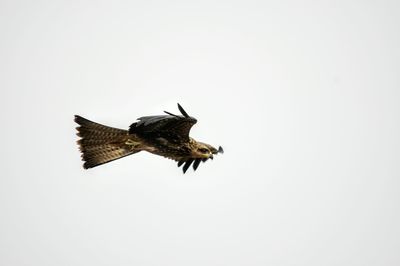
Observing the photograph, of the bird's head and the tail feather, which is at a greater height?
the bird's head

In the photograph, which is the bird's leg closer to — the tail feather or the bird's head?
the tail feather

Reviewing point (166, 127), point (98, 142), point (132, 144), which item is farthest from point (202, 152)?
point (98, 142)

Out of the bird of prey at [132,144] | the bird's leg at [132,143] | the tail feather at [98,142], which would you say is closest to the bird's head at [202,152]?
the bird of prey at [132,144]

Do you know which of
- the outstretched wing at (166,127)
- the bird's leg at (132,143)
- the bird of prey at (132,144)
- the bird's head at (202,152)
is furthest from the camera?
the bird's leg at (132,143)

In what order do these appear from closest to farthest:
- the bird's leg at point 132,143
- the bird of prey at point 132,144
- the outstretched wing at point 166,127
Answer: the outstretched wing at point 166,127
the bird of prey at point 132,144
the bird's leg at point 132,143

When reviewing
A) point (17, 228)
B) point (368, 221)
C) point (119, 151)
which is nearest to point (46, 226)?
point (17, 228)

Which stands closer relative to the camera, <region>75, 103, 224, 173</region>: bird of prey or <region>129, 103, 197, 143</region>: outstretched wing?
<region>129, 103, 197, 143</region>: outstretched wing

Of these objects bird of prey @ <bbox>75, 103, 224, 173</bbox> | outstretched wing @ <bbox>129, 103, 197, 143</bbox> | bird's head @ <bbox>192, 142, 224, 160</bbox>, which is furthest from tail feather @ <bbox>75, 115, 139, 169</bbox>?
bird's head @ <bbox>192, 142, 224, 160</bbox>

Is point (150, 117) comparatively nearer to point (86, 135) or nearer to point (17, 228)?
point (86, 135)

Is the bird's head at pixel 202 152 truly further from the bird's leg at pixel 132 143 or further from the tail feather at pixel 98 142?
the tail feather at pixel 98 142
